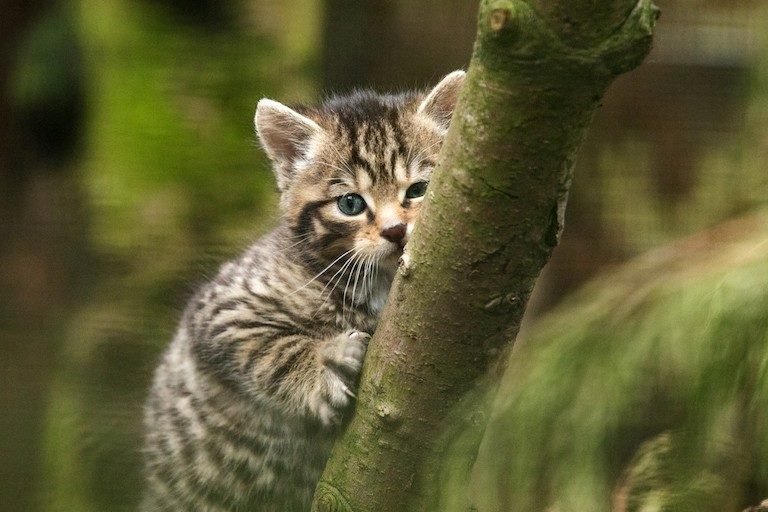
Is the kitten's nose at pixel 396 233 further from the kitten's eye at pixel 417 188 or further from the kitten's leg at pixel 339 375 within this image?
the kitten's leg at pixel 339 375

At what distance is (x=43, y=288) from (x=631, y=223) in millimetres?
1911

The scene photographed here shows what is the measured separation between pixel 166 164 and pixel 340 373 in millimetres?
835

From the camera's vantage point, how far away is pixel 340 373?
6.03 feet

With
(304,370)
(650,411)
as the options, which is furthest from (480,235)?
(304,370)

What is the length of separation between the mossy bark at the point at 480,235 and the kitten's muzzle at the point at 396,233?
574mm

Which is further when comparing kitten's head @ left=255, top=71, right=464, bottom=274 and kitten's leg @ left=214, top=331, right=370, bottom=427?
kitten's head @ left=255, top=71, right=464, bottom=274

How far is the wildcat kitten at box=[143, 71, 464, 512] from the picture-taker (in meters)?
2.13

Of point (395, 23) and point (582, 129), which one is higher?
point (395, 23)

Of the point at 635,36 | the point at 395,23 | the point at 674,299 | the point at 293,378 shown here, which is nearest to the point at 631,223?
the point at 395,23

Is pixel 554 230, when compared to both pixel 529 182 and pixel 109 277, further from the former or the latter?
pixel 109 277

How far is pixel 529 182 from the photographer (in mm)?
1196

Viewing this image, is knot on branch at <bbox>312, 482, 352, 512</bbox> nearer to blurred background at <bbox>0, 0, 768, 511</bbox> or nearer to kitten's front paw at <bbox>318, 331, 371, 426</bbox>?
kitten's front paw at <bbox>318, 331, 371, 426</bbox>

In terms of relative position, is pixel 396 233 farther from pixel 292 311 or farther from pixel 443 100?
pixel 443 100

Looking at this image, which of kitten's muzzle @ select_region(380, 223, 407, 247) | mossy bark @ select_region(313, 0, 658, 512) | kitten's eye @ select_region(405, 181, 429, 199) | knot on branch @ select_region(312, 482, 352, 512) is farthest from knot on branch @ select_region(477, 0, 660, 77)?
kitten's eye @ select_region(405, 181, 429, 199)
